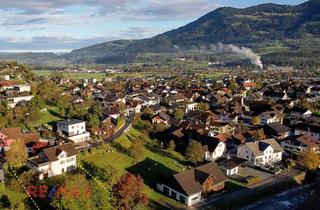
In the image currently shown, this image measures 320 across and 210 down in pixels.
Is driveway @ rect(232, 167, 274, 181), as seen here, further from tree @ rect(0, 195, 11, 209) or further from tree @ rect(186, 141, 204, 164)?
tree @ rect(0, 195, 11, 209)

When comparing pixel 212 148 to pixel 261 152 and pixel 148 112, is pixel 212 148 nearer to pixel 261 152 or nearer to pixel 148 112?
pixel 261 152

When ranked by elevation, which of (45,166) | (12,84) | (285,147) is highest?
(12,84)

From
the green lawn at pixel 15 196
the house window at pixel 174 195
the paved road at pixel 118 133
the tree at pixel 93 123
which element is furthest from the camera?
the tree at pixel 93 123

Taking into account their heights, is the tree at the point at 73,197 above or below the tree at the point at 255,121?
above

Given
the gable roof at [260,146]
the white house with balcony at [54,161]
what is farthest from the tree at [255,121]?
the white house with balcony at [54,161]

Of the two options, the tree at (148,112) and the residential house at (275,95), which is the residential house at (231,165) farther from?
the residential house at (275,95)

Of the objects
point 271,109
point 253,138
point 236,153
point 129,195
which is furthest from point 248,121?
point 129,195

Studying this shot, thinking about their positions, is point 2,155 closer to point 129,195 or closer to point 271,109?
point 129,195
